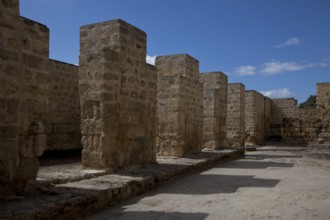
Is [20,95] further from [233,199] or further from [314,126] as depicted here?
[314,126]

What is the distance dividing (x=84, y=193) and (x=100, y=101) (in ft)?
7.06

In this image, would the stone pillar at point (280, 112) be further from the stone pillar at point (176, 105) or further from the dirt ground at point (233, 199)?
the dirt ground at point (233, 199)

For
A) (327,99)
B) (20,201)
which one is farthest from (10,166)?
(327,99)

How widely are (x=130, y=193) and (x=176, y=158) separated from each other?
3.88 metres

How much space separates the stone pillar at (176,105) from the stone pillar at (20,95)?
4.91 m

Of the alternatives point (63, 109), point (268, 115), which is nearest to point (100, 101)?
point (63, 109)

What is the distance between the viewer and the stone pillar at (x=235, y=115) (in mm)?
15648

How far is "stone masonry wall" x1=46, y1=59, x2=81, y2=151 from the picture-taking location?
1092 centimetres

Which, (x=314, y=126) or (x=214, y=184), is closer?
(x=214, y=184)

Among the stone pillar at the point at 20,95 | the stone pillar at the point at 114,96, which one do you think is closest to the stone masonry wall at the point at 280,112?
the stone pillar at the point at 114,96

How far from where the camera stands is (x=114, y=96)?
6.22 m

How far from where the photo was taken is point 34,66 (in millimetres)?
4539

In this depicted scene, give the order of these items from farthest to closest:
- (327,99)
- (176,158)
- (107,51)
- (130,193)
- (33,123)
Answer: (327,99), (176,158), (107,51), (130,193), (33,123)

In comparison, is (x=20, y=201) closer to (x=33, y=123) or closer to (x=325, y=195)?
(x=33, y=123)
